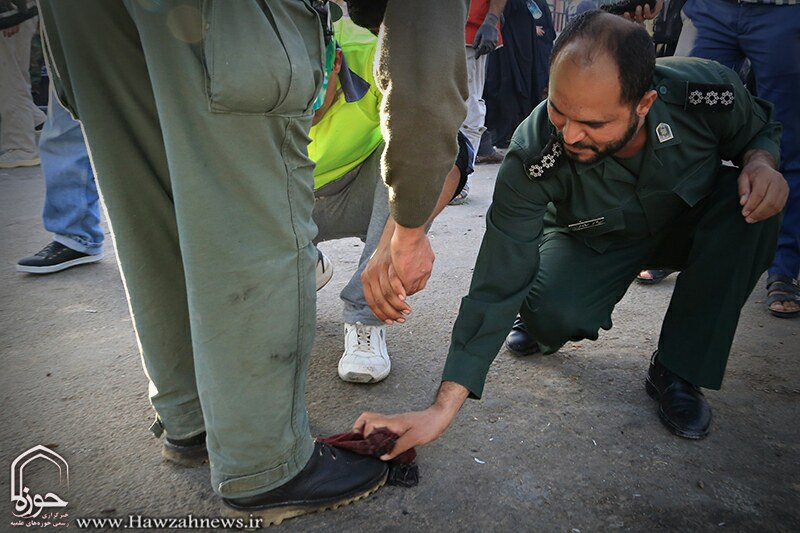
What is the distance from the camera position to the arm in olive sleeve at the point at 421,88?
1021mm

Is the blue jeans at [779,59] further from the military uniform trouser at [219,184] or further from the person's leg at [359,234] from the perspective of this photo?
the military uniform trouser at [219,184]

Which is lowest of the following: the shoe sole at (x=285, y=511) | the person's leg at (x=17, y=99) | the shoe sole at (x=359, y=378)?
the person's leg at (x=17, y=99)

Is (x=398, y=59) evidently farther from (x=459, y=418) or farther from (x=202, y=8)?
(x=459, y=418)

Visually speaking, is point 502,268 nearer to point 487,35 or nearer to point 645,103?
point 645,103

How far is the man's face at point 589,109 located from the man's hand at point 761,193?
0.32 metres

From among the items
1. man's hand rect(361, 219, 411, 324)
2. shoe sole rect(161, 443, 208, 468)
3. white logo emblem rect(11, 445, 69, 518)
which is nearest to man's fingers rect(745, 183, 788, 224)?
man's hand rect(361, 219, 411, 324)

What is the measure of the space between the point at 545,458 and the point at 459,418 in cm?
26

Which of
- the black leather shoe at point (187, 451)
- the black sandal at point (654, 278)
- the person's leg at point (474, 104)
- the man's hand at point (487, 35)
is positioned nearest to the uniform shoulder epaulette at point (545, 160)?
the black leather shoe at point (187, 451)

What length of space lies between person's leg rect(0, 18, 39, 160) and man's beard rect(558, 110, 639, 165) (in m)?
5.25

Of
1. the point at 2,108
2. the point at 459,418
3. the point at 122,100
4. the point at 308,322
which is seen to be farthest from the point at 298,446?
the point at 2,108

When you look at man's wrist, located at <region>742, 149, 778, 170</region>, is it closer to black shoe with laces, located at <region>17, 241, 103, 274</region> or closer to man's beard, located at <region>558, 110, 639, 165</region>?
man's beard, located at <region>558, 110, 639, 165</region>

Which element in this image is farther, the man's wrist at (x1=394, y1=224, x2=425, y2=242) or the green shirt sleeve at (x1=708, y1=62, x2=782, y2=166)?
the green shirt sleeve at (x1=708, y1=62, x2=782, y2=166)

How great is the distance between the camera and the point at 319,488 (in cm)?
133

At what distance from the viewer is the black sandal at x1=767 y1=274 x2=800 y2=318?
238cm
